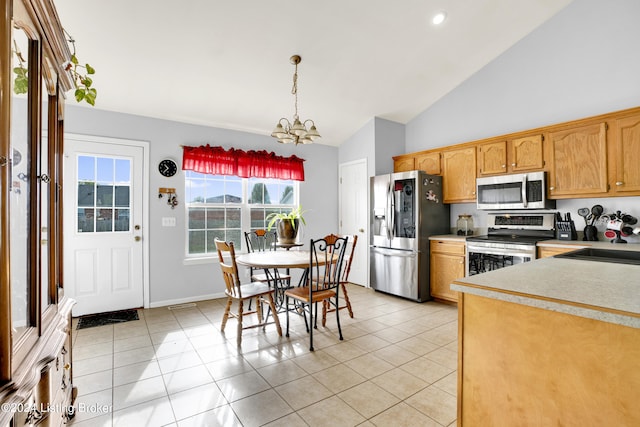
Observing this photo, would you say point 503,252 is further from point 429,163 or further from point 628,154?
point 429,163

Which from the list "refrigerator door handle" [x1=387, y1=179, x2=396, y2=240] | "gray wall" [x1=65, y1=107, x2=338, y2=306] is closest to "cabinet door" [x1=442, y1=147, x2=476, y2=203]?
"refrigerator door handle" [x1=387, y1=179, x2=396, y2=240]

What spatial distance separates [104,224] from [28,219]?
312 centimetres

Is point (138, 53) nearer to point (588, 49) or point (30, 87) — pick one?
point (30, 87)

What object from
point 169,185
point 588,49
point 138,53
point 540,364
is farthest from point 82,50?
point 588,49

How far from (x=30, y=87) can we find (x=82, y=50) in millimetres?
2421

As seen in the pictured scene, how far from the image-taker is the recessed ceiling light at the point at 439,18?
3.12 m

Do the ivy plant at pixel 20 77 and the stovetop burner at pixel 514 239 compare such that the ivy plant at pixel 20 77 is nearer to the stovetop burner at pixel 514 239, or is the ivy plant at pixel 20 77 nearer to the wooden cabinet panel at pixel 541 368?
the wooden cabinet panel at pixel 541 368

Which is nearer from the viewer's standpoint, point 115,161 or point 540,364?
point 540,364

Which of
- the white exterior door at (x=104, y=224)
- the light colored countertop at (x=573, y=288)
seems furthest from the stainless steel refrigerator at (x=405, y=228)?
the white exterior door at (x=104, y=224)

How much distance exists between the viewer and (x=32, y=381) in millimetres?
865

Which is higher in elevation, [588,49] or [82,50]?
[588,49]

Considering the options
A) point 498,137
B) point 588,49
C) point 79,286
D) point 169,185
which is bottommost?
point 79,286

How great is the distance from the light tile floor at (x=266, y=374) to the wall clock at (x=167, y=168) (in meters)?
1.81

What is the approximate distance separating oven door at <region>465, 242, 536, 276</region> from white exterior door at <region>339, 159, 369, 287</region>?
164cm
